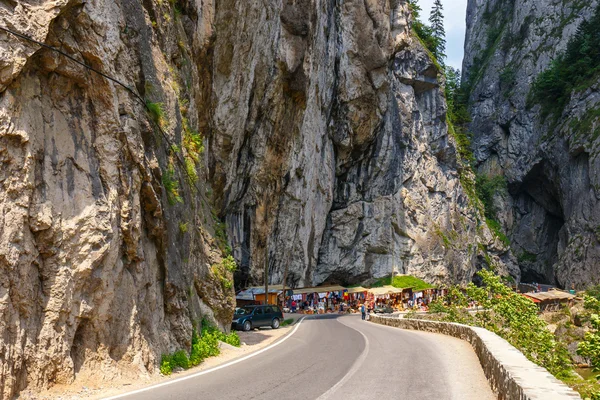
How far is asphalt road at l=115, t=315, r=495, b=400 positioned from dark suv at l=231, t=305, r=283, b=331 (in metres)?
7.69

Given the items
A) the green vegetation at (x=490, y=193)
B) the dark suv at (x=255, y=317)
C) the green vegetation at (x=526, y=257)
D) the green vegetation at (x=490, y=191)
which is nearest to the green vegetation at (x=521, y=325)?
the dark suv at (x=255, y=317)

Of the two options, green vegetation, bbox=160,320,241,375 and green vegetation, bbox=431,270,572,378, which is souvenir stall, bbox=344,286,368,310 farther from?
green vegetation, bbox=160,320,241,375

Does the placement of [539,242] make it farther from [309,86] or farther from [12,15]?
[12,15]

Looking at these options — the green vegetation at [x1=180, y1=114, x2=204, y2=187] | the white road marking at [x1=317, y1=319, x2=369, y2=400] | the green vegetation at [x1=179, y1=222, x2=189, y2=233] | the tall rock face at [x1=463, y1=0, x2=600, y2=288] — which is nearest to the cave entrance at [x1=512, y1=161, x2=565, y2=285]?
the tall rock face at [x1=463, y1=0, x2=600, y2=288]

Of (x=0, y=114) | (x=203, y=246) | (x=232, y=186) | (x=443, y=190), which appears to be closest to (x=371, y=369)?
(x=203, y=246)

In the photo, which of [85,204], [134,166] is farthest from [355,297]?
[85,204]

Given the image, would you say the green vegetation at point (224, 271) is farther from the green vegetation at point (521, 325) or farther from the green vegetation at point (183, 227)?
the green vegetation at point (521, 325)

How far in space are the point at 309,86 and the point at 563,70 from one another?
45.2 metres

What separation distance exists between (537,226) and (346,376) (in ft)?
236

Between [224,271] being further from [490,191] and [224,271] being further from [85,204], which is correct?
[490,191]

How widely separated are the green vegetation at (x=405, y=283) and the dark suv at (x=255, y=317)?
1221 inches

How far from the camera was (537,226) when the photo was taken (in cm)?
7412

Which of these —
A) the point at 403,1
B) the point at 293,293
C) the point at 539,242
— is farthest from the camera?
the point at 539,242

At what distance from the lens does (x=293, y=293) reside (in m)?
43.8
